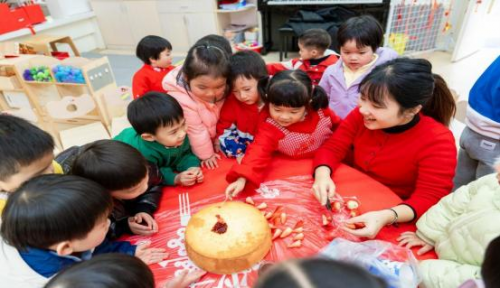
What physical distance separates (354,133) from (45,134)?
1.29 m

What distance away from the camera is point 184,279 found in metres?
0.94

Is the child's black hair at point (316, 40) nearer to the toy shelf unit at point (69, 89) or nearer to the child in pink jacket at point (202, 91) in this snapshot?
the child in pink jacket at point (202, 91)

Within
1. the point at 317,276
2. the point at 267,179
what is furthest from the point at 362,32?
the point at 317,276

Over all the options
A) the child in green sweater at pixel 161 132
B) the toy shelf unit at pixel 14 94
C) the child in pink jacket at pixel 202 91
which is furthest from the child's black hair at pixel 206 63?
the toy shelf unit at pixel 14 94

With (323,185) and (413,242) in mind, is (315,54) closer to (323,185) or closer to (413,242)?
(323,185)

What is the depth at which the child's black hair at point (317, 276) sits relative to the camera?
391mm

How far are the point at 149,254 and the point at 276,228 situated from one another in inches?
17.6

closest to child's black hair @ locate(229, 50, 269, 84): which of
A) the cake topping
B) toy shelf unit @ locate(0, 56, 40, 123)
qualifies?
the cake topping

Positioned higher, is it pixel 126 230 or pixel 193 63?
pixel 193 63

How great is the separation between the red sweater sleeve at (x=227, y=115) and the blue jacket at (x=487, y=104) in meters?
1.22

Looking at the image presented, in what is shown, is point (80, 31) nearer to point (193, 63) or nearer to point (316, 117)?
point (193, 63)

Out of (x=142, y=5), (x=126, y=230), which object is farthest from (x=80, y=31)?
(x=126, y=230)

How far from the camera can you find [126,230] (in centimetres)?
118

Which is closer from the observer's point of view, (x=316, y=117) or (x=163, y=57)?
(x=316, y=117)
